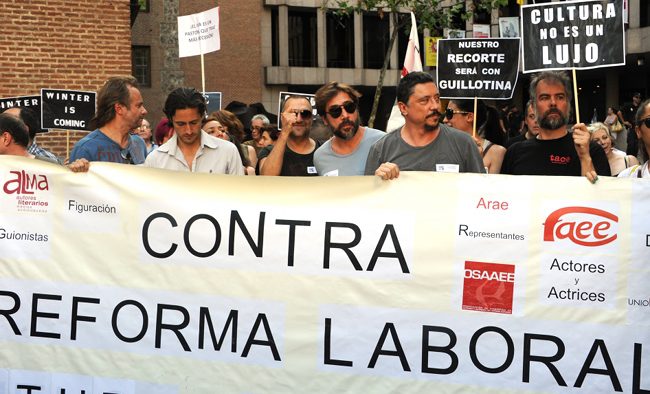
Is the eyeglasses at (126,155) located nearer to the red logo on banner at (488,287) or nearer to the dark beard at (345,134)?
the dark beard at (345,134)

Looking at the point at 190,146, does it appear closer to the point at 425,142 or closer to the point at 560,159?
the point at 425,142

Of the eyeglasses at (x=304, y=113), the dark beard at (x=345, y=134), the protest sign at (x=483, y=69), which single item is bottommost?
the dark beard at (x=345, y=134)

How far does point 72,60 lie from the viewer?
46.0 feet

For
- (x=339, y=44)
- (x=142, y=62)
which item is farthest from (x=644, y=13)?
(x=142, y=62)

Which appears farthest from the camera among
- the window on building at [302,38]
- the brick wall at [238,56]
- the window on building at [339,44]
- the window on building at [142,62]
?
the window on building at [339,44]

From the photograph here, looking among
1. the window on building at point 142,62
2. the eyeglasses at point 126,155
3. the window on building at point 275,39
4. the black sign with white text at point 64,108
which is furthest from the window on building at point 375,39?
the eyeglasses at point 126,155

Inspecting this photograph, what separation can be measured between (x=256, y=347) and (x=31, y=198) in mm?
1521

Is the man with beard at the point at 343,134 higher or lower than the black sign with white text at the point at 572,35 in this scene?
lower

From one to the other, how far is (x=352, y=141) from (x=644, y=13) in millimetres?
30998

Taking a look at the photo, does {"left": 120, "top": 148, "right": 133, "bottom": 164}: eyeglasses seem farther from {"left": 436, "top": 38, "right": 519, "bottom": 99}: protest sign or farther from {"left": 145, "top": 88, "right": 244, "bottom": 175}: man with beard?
{"left": 436, "top": 38, "right": 519, "bottom": 99}: protest sign

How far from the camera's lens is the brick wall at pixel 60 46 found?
13688 mm

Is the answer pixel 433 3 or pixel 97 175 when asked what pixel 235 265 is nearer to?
pixel 97 175

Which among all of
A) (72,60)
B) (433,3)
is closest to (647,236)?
(72,60)

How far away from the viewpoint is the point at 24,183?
524cm
